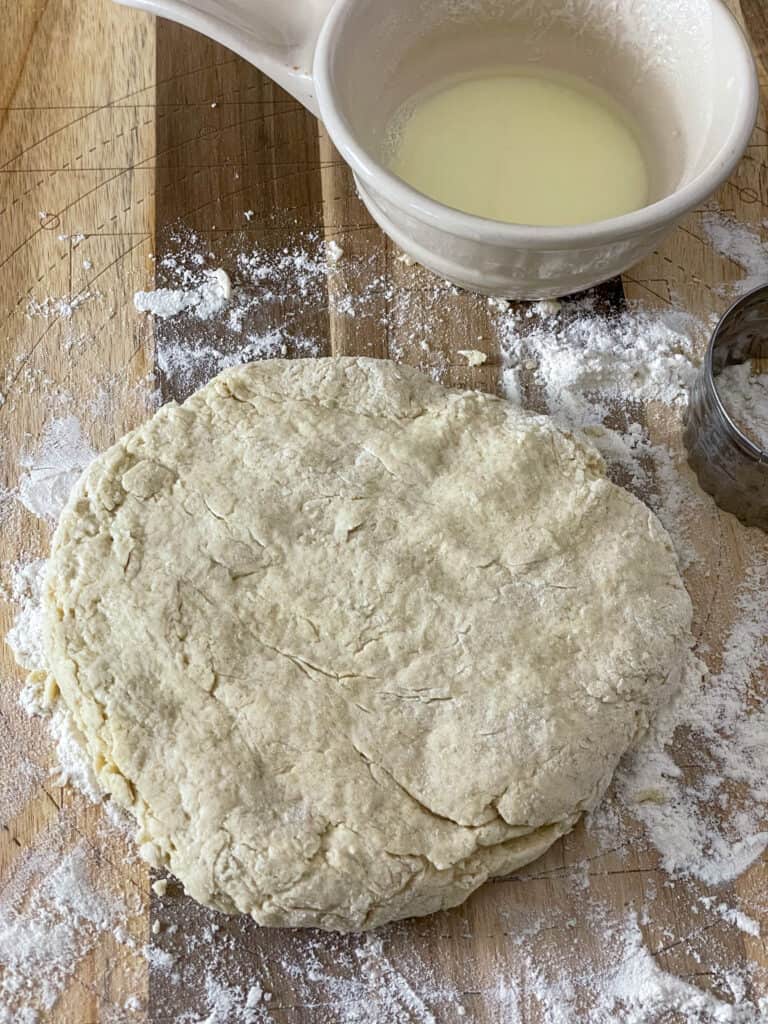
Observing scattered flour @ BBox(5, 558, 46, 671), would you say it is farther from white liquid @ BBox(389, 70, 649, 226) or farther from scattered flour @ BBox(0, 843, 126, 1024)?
white liquid @ BBox(389, 70, 649, 226)

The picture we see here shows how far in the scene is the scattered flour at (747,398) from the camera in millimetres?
1646

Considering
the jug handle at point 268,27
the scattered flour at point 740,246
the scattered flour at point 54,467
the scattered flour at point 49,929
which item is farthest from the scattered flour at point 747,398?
the scattered flour at point 49,929

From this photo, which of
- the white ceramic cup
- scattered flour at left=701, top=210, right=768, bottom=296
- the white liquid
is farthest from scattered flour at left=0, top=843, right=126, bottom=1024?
scattered flour at left=701, top=210, right=768, bottom=296

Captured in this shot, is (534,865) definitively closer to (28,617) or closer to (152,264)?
(28,617)

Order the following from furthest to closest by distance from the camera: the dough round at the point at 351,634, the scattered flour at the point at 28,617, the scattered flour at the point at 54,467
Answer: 1. the scattered flour at the point at 54,467
2. the scattered flour at the point at 28,617
3. the dough round at the point at 351,634

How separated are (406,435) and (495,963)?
78cm

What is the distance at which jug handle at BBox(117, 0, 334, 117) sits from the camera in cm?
155

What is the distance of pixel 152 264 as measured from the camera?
1.78m

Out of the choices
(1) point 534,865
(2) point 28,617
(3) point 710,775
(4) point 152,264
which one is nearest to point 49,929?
(2) point 28,617

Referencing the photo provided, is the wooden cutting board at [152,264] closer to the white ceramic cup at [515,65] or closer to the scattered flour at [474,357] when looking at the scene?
the scattered flour at [474,357]

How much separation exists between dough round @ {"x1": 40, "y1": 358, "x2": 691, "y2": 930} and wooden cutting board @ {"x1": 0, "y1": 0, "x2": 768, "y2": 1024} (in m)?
0.13

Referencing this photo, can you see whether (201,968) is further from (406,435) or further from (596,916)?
(406,435)

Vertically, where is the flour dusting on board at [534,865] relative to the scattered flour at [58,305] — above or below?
below

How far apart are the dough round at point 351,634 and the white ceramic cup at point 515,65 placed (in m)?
0.25
